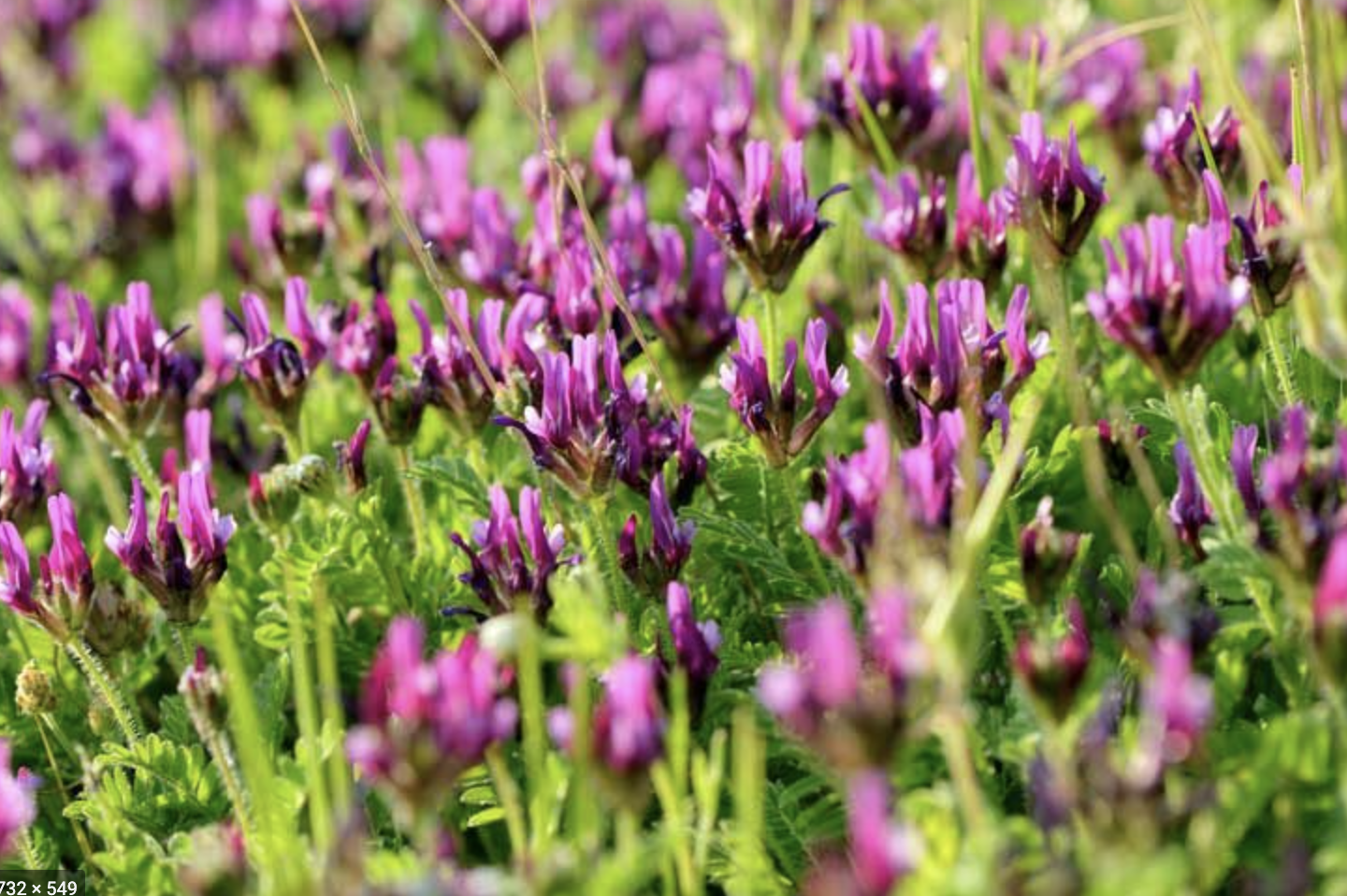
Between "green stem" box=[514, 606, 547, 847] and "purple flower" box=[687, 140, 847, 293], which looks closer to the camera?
"green stem" box=[514, 606, 547, 847]

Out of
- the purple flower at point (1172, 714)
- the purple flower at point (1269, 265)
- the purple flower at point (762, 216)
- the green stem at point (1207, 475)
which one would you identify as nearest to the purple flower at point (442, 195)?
the purple flower at point (762, 216)

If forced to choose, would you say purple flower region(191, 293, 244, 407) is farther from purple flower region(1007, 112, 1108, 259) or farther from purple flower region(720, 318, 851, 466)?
purple flower region(1007, 112, 1108, 259)

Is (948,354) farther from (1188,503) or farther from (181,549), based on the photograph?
(181,549)

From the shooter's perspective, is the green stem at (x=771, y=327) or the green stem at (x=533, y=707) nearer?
the green stem at (x=533, y=707)

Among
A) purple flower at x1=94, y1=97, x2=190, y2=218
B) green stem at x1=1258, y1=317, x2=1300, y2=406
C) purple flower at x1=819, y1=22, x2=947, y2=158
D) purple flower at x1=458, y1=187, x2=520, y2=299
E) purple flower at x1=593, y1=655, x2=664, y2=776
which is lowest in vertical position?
purple flower at x1=593, y1=655, x2=664, y2=776

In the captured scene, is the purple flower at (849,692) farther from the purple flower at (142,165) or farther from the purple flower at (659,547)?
the purple flower at (142,165)

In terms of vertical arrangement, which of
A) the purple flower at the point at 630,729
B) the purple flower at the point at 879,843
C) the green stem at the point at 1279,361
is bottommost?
the purple flower at the point at 879,843

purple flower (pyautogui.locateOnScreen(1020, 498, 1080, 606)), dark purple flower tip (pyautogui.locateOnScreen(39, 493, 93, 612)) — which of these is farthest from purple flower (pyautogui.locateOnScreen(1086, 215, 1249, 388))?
dark purple flower tip (pyautogui.locateOnScreen(39, 493, 93, 612))
